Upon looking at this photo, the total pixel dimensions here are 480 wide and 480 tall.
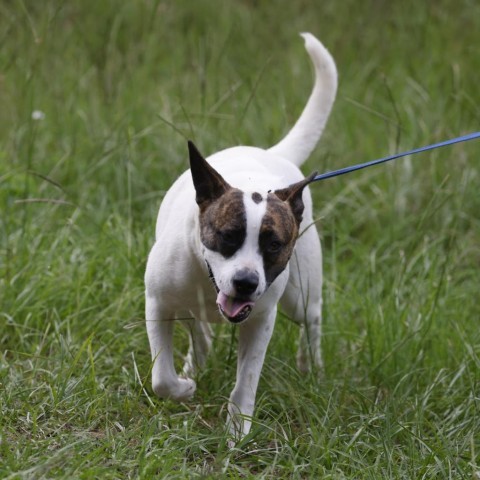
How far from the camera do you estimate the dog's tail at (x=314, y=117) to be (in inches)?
203

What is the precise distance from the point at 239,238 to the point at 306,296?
45.4 inches

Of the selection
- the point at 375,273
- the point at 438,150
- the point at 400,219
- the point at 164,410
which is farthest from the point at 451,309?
the point at 164,410

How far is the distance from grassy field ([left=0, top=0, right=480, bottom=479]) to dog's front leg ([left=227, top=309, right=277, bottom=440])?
11 centimetres

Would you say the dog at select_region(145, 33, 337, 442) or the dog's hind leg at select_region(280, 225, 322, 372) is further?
the dog's hind leg at select_region(280, 225, 322, 372)

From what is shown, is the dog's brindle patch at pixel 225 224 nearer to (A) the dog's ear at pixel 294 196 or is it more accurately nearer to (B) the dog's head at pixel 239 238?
(B) the dog's head at pixel 239 238

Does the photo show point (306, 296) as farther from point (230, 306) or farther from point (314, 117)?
point (230, 306)

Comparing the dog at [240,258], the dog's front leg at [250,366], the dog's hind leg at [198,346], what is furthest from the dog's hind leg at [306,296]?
the dog's hind leg at [198,346]

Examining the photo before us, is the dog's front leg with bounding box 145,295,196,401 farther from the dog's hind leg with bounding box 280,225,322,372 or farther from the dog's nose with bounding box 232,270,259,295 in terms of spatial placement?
the dog's nose with bounding box 232,270,259,295

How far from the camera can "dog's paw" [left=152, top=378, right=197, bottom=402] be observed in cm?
436

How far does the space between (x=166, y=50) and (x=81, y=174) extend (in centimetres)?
214

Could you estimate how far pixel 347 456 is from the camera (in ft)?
13.1

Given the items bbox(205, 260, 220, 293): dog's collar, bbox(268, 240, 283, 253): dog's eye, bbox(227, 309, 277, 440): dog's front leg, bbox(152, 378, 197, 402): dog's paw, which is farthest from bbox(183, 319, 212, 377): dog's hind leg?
bbox(268, 240, 283, 253): dog's eye

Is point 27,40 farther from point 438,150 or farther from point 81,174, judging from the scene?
point 438,150

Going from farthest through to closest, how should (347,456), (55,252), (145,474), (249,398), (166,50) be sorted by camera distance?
(166,50)
(55,252)
(249,398)
(347,456)
(145,474)
